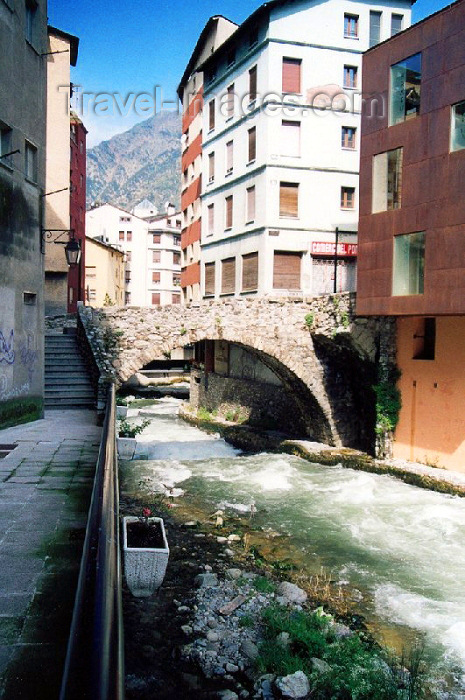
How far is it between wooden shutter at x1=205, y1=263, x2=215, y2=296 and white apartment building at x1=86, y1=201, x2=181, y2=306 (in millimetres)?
28709

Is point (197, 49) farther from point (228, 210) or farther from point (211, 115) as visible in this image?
point (228, 210)

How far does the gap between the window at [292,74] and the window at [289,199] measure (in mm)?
3570

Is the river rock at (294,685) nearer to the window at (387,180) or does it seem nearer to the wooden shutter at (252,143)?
the window at (387,180)

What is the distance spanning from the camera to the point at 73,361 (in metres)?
A: 15.5

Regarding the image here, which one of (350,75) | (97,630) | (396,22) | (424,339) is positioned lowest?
(97,630)

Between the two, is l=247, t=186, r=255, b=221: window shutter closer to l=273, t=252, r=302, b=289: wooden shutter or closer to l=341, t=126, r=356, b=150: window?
l=273, t=252, r=302, b=289: wooden shutter

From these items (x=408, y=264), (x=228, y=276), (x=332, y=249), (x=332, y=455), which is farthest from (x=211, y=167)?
(x=332, y=455)

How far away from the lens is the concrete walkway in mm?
2779

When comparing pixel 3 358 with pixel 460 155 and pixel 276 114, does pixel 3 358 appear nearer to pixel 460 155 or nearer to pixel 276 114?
pixel 460 155

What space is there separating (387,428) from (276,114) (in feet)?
42.6

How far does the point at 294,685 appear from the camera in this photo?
539 cm

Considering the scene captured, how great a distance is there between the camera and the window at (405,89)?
13180mm

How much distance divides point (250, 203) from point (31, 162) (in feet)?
43.2

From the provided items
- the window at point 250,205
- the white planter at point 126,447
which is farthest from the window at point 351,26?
the white planter at point 126,447
